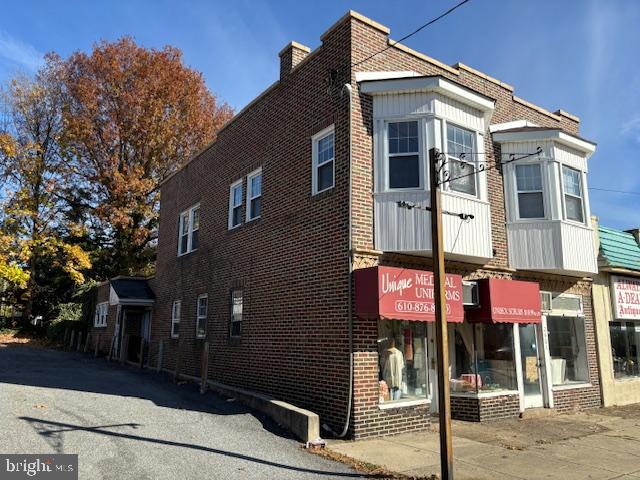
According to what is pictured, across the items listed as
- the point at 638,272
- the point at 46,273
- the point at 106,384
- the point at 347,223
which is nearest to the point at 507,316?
the point at 347,223

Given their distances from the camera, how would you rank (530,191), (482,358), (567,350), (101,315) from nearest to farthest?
(482,358), (530,191), (567,350), (101,315)

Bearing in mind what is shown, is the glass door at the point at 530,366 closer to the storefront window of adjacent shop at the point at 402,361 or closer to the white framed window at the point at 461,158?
the storefront window of adjacent shop at the point at 402,361

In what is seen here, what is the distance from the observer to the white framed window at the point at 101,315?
24.7 m

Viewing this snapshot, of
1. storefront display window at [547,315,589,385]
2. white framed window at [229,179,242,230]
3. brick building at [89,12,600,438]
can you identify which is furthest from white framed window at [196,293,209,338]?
storefront display window at [547,315,589,385]

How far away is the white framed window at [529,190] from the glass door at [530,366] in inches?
113

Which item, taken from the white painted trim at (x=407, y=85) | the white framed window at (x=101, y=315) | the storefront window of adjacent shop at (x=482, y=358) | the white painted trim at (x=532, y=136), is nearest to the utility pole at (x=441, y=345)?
the white painted trim at (x=407, y=85)

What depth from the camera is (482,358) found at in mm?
11859

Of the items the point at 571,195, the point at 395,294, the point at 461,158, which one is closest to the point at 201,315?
the point at 395,294

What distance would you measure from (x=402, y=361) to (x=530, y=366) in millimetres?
4299

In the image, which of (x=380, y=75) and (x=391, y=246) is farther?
(x=380, y=75)

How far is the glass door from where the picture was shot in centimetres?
1241

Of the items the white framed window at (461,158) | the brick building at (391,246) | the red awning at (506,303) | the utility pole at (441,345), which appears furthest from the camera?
the white framed window at (461,158)

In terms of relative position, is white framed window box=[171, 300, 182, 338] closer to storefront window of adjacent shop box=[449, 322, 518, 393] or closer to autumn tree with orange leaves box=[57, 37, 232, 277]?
storefront window of adjacent shop box=[449, 322, 518, 393]

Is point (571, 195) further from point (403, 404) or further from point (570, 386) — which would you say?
point (403, 404)
